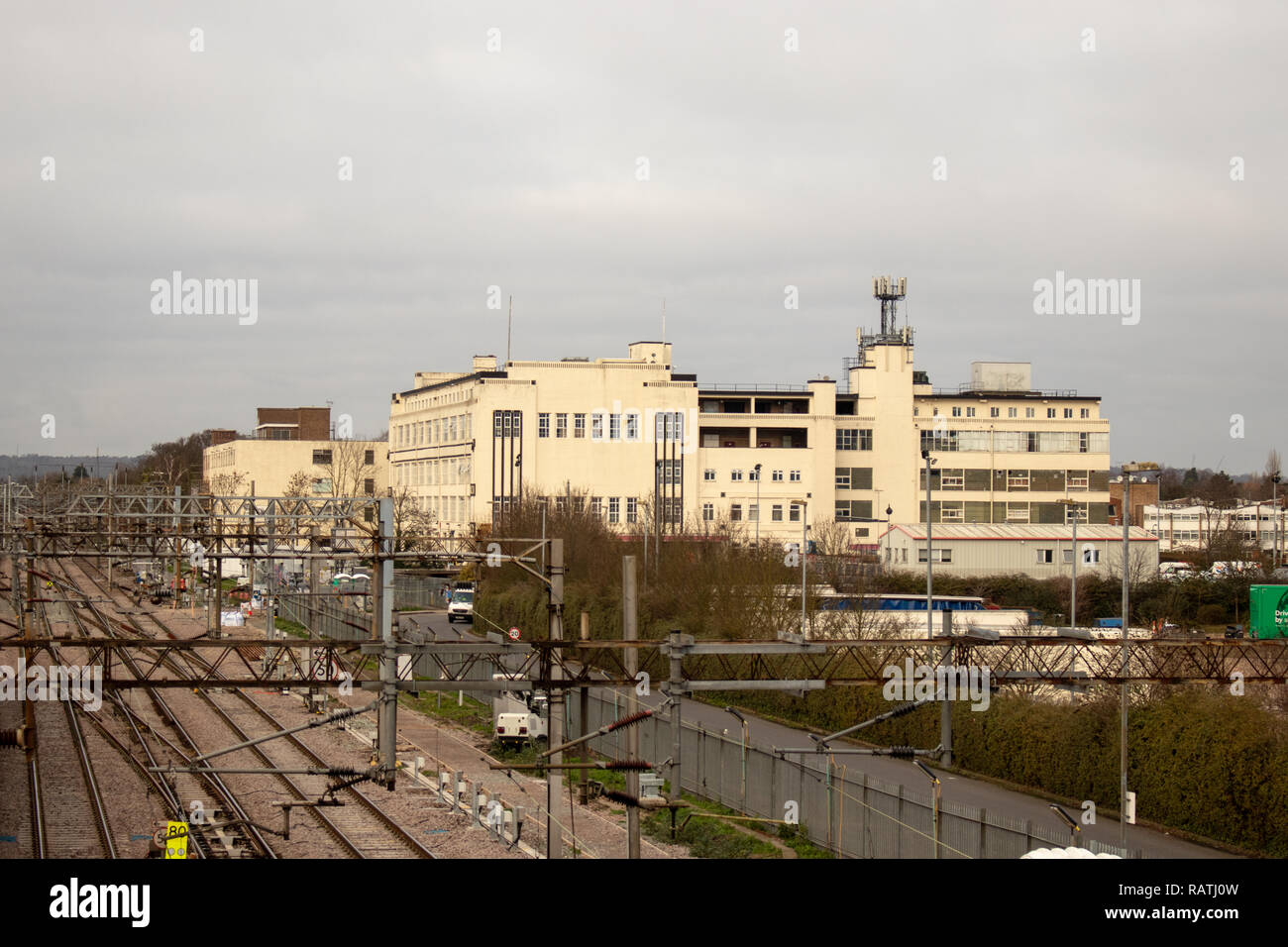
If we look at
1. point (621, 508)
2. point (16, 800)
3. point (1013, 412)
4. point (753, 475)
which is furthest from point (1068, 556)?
point (16, 800)

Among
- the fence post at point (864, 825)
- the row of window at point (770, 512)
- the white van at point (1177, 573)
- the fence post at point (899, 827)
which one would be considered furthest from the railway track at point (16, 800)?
the row of window at point (770, 512)

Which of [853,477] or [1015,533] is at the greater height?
[853,477]

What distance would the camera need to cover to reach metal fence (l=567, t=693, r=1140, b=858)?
1753cm

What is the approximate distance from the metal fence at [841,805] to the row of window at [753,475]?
4324 centimetres

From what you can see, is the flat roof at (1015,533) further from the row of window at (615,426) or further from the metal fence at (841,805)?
the metal fence at (841,805)

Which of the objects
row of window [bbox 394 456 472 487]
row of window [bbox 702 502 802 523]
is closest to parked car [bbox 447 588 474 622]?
row of window [bbox 394 456 472 487]

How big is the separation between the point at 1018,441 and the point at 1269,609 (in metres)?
41.4

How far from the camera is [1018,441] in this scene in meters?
77.1

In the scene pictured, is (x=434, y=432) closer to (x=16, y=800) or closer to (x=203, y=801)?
(x=203, y=801)

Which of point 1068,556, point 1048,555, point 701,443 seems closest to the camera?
point 1068,556

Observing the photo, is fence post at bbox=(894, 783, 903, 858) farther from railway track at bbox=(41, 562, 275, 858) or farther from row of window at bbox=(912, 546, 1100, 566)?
row of window at bbox=(912, 546, 1100, 566)
